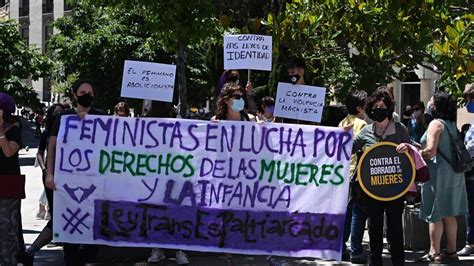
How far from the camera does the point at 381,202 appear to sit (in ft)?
23.7

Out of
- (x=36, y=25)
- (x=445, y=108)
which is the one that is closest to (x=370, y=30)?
(x=445, y=108)

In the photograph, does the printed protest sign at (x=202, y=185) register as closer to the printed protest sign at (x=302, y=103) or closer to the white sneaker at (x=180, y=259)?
the printed protest sign at (x=302, y=103)

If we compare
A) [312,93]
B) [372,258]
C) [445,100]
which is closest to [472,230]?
[445,100]

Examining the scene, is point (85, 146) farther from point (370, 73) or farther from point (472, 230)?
point (472, 230)

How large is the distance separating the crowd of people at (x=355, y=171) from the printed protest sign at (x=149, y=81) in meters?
0.36

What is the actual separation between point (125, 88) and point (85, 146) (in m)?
0.64

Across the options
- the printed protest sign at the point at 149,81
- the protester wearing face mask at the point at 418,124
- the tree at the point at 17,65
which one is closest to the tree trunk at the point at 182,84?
the printed protest sign at the point at 149,81

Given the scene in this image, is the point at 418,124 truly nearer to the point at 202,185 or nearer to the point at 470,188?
the point at 470,188

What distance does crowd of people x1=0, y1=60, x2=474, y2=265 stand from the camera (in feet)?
23.6

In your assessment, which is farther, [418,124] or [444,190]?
[418,124]

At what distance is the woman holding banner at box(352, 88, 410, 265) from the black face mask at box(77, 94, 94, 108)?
2.40 metres

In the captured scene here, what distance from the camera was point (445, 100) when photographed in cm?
837

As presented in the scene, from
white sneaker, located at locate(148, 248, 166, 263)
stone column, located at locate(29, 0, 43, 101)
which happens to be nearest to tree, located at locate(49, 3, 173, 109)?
white sneaker, located at locate(148, 248, 166, 263)

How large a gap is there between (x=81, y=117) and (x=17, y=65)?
23.7 metres
